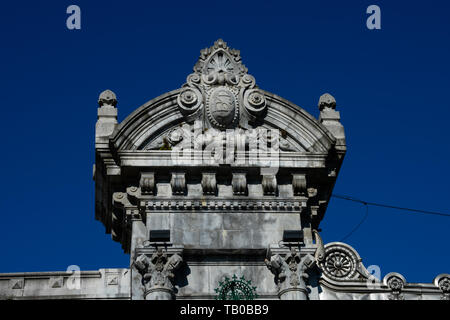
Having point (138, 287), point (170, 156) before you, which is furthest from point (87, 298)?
point (170, 156)

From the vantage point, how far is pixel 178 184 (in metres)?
24.5

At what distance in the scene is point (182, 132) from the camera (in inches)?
995

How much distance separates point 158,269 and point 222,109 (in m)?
4.55

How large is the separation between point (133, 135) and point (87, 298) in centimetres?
412

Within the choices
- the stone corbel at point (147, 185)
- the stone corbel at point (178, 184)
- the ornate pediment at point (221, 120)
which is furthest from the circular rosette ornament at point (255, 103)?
the stone corbel at point (147, 185)

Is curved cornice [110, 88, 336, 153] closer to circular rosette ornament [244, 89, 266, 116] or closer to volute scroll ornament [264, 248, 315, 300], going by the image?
circular rosette ornament [244, 89, 266, 116]

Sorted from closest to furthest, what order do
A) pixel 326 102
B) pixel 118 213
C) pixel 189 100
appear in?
pixel 189 100, pixel 118 213, pixel 326 102

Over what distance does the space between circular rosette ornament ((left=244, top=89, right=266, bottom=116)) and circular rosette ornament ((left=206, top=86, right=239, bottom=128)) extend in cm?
30

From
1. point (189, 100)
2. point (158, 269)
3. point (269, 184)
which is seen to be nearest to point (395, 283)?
point (269, 184)

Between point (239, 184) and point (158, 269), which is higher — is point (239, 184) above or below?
above

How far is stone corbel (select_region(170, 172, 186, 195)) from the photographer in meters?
24.5

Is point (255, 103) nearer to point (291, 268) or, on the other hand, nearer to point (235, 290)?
point (291, 268)

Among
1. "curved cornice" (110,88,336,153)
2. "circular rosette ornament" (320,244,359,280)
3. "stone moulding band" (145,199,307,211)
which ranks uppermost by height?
"curved cornice" (110,88,336,153)

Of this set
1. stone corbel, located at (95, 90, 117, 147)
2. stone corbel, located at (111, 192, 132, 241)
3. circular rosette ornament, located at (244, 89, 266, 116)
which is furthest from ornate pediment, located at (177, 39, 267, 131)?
stone corbel, located at (111, 192, 132, 241)
